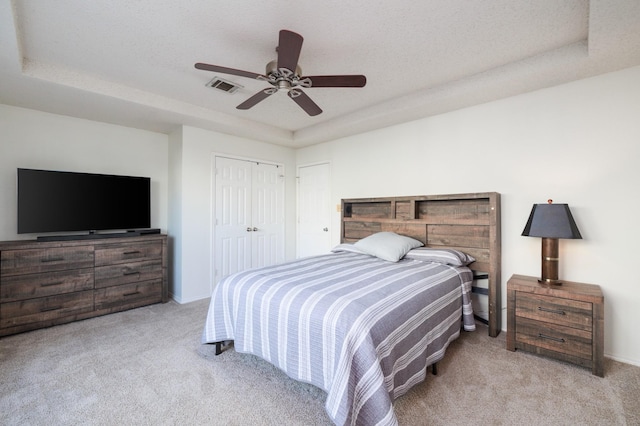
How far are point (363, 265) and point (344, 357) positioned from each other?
1254 mm

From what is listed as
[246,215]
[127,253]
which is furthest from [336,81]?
[127,253]

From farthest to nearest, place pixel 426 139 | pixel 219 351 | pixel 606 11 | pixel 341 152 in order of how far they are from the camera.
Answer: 1. pixel 341 152
2. pixel 426 139
3. pixel 219 351
4. pixel 606 11

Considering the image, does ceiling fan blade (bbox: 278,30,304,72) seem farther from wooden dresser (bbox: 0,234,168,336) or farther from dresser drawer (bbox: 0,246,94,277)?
dresser drawer (bbox: 0,246,94,277)

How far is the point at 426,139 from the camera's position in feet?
11.3

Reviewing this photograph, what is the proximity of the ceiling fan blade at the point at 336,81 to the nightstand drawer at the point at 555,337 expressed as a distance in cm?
239

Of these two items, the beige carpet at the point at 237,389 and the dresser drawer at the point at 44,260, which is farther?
the dresser drawer at the point at 44,260

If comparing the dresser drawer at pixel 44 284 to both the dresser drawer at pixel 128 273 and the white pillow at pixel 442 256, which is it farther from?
the white pillow at pixel 442 256

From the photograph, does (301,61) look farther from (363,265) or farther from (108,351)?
(108,351)

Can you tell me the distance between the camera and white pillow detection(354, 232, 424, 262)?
288cm

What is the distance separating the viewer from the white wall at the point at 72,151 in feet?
10.0

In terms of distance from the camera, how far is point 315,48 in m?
2.23

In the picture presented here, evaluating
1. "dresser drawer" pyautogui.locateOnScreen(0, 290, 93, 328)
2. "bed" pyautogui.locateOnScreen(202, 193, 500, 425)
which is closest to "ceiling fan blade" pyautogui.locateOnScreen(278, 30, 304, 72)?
"bed" pyautogui.locateOnScreen(202, 193, 500, 425)

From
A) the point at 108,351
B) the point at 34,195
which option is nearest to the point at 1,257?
the point at 34,195

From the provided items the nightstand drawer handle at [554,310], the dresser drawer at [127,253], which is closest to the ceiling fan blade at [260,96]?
the dresser drawer at [127,253]
